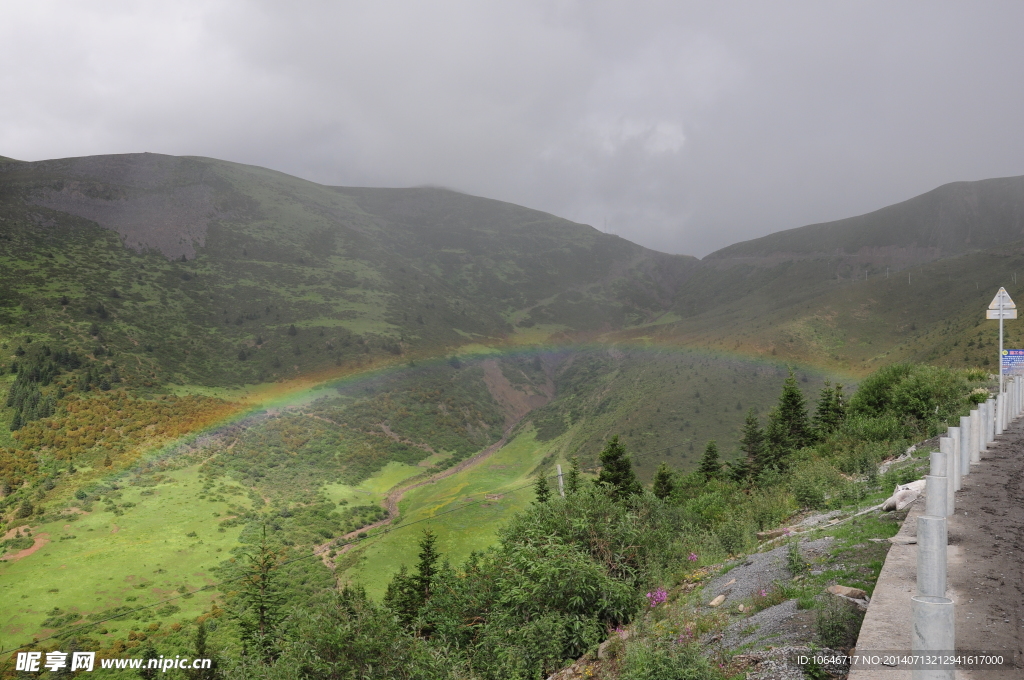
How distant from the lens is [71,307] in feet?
229

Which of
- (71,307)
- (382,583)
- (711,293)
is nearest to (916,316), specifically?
(382,583)

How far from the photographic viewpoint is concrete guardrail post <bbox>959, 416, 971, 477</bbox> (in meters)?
9.61

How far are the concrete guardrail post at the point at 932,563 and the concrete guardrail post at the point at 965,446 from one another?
25.2 ft

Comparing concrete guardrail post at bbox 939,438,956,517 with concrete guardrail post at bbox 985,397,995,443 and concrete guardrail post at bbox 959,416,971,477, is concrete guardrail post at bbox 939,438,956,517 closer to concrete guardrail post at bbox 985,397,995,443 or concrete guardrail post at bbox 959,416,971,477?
concrete guardrail post at bbox 959,416,971,477

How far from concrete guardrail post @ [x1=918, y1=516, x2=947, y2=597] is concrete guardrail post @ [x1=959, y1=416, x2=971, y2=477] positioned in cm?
768

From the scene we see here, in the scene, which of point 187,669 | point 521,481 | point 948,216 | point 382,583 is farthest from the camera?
point 948,216

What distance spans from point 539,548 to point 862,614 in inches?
360

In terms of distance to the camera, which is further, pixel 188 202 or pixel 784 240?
pixel 784 240

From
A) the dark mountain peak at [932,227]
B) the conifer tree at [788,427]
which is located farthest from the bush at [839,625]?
the dark mountain peak at [932,227]

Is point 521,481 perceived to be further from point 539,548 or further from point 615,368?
point 615,368

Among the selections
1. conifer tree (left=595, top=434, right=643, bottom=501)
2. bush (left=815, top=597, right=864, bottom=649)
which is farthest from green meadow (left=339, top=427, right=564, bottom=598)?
bush (left=815, top=597, right=864, bottom=649)

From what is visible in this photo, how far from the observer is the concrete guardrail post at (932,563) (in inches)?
148

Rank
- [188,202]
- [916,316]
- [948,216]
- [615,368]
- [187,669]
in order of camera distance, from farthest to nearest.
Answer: [948,216], [188,202], [615,368], [916,316], [187,669]

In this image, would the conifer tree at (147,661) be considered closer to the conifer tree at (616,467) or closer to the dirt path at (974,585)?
the conifer tree at (616,467)
